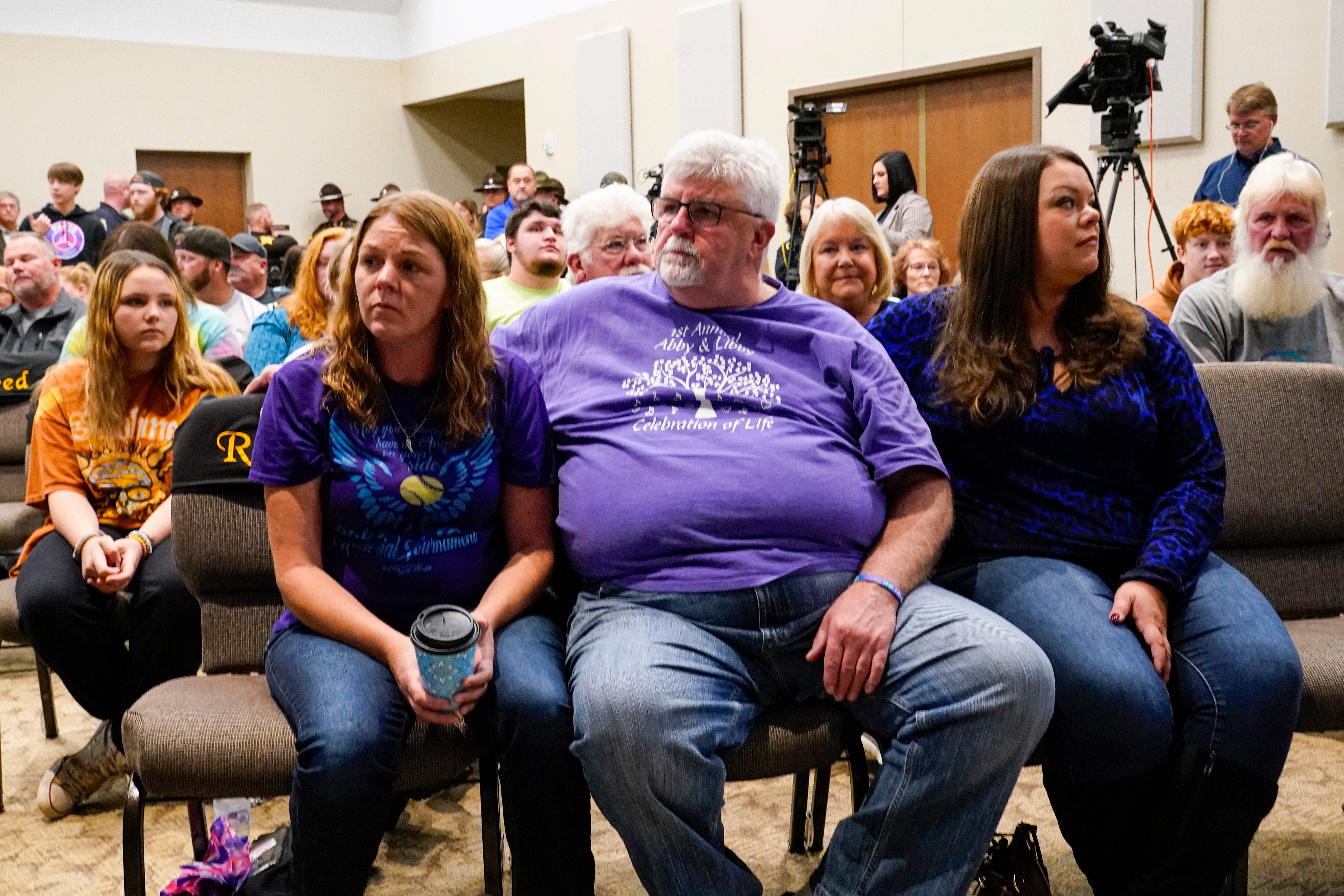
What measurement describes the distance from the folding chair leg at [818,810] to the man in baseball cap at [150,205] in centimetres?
734

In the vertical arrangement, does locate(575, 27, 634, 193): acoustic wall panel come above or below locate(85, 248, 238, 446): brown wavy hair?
above

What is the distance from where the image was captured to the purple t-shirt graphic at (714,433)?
5.64 feet

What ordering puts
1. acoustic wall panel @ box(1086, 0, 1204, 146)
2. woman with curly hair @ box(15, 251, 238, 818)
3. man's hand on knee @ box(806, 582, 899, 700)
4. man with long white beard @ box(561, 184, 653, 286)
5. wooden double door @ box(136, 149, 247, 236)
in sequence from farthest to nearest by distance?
wooden double door @ box(136, 149, 247, 236), acoustic wall panel @ box(1086, 0, 1204, 146), man with long white beard @ box(561, 184, 653, 286), woman with curly hair @ box(15, 251, 238, 818), man's hand on knee @ box(806, 582, 899, 700)

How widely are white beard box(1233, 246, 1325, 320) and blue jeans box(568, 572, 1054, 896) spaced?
1.49m

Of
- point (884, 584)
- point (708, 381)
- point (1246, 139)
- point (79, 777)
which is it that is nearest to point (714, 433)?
point (708, 381)

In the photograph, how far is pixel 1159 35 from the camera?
14.4 feet

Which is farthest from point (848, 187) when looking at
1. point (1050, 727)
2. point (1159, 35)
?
point (1050, 727)

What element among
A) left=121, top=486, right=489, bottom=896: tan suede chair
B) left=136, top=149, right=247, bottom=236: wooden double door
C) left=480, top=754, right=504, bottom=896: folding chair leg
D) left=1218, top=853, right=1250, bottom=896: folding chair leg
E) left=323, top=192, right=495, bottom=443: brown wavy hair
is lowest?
left=1218, top=853, right=1250, bottom=896: folding chair leg

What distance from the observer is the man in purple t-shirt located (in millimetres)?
1531

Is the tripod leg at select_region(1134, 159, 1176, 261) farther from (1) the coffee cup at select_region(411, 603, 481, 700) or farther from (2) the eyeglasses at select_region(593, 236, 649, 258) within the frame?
(1) the coffee cup at select_region(411, 603, 481, 700)

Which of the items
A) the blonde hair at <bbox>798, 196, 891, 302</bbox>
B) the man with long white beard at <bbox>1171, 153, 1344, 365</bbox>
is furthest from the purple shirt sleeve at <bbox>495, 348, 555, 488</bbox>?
the man with long white beard at <bbox>1171, 153, 1344, 365</bbox>

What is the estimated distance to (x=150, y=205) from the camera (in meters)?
8.66

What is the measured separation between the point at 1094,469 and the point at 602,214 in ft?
5.22

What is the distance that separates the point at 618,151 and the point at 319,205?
400 cm
